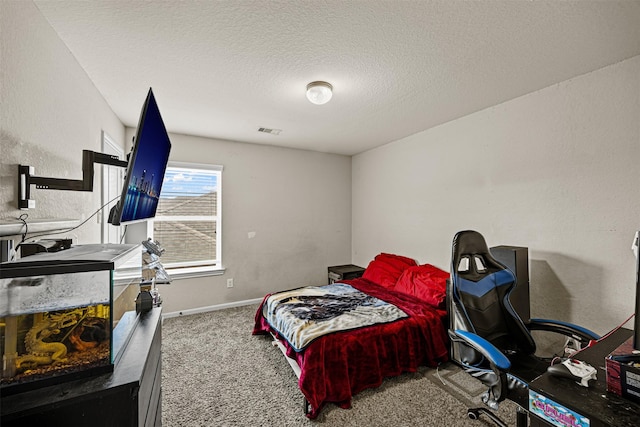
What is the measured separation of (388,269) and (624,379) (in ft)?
8.85

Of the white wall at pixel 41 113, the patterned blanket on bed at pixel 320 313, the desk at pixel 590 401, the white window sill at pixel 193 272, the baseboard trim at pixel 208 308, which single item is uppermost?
the white wall at pixel 41 113

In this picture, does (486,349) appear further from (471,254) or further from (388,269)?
(388,269)

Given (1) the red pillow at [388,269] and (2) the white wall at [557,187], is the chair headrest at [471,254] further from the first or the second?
(1) the red pillow at [388,269]

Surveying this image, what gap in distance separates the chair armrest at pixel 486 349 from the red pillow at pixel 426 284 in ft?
3.75

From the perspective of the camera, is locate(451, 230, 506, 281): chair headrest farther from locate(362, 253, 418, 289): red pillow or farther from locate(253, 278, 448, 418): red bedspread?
locate(362, 253, 418, 289): red pillow

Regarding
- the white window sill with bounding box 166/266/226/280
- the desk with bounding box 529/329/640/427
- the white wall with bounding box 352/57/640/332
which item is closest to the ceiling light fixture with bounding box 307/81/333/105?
the white wall with bounding box 352/57/640/332

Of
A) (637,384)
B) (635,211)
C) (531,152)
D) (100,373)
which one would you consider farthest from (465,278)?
(100,373)

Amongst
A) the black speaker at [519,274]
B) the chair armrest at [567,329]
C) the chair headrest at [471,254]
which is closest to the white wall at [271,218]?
the black speaker at [519,274]

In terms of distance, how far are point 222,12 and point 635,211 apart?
119 inches

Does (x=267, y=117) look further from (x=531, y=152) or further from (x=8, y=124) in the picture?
(x=531, y=152)

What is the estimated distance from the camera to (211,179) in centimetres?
402

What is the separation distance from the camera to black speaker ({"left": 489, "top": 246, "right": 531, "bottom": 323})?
227 cm

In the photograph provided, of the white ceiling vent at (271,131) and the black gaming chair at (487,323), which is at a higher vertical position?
the white ceiling vent at (271,131)

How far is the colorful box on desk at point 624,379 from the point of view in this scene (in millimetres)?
976
